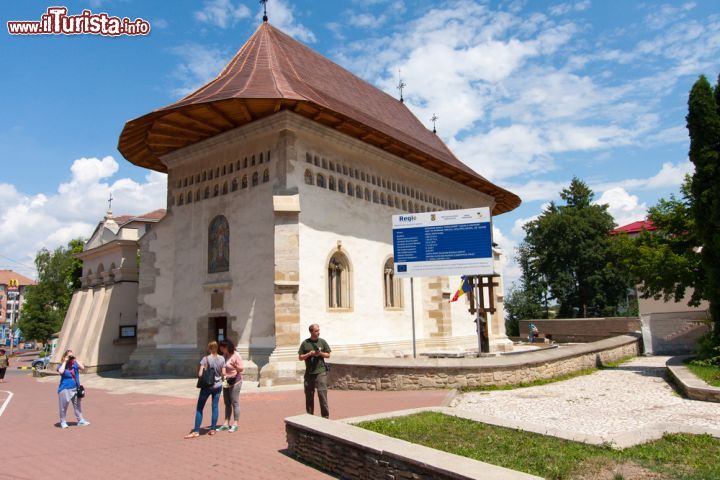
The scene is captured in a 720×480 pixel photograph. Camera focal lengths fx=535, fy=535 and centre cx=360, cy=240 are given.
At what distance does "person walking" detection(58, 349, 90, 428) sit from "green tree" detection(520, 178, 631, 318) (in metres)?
43.6

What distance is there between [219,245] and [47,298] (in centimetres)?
4713

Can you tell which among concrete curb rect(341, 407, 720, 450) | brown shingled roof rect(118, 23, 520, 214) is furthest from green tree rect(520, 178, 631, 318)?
concrete curb rect(341, 407, 720, 450)

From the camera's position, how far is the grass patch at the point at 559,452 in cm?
480

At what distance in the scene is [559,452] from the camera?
5.43m

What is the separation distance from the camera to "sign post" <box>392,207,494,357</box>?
14.3 metres

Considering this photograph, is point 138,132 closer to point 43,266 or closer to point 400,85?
point 400,85

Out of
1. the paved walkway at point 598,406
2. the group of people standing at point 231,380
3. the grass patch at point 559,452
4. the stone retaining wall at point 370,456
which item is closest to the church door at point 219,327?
the group of people standing at point 231,380

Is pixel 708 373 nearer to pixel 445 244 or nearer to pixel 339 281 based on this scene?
pixel 445 244

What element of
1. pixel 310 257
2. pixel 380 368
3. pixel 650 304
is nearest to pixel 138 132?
pixel 310 257

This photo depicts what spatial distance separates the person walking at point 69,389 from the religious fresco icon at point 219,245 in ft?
26.3

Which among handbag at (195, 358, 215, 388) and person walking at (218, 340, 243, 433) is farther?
person walking at (218, 340, 243, 433)

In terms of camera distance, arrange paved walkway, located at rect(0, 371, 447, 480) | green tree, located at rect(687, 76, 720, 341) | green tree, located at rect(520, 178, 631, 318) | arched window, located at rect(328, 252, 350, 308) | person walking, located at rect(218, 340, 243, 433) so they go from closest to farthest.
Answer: paved walkway, located at rect(0, 371, 447, 480)
person walking, located at rect(218, 340, 243, 433)
green tree, located at rect(687, 76, 720, 341)
arched window, located at rect(328, 252, 350, 308)
green tree, located at rect(520, 178, 631, 318)

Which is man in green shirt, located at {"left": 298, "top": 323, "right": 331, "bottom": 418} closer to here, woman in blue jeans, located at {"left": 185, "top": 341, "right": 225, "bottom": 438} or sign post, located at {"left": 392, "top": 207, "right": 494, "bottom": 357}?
woman in blue jeans, located at {"left": 185, "top": 341, "right": 225, "bottom": 438}

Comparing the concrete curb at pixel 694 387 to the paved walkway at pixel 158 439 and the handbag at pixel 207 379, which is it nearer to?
the paved walkway at pixel 158 439
